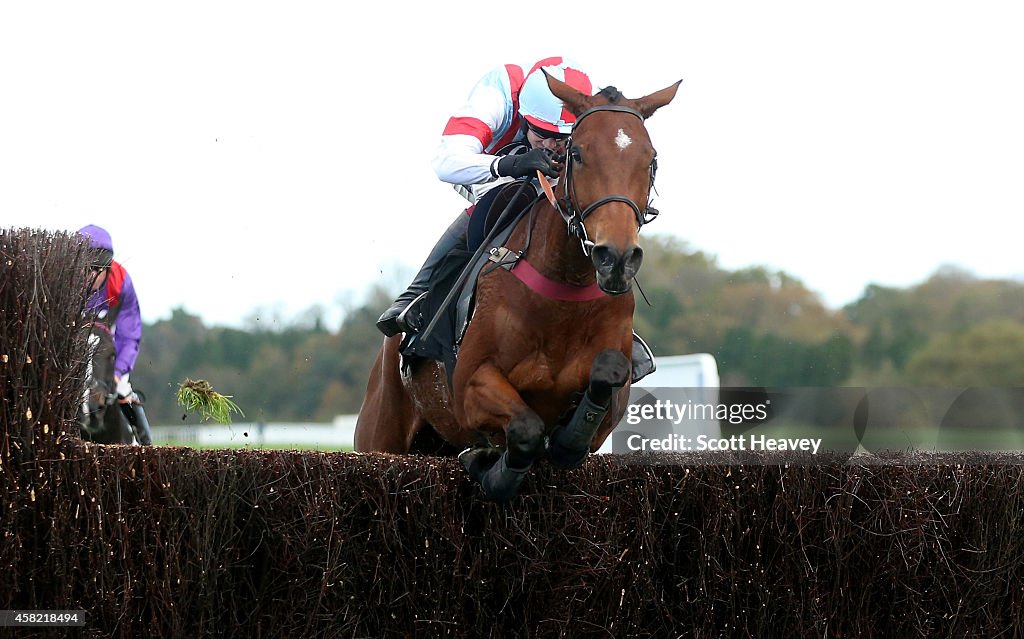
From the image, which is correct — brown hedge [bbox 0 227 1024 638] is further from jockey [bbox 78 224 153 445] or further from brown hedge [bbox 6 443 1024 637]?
jockey [bbox 78 224 153 445]

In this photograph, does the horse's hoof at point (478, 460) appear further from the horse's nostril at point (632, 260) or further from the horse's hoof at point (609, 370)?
the horse's nostril at point (632, 260)

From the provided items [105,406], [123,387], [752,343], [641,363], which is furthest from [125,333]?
[752,343]

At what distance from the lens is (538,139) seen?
493cm

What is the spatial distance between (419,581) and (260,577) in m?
0.53

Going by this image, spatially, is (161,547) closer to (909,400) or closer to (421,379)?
(421,379)

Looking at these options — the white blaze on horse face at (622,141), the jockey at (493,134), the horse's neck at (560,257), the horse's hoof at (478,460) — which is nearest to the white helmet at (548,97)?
the jockey at (493,134)

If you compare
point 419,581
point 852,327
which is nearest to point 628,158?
point 419,581

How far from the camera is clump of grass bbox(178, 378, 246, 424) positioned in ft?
18.0

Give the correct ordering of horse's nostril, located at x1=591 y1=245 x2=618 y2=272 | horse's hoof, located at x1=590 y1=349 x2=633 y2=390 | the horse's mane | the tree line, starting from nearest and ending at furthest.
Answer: horse's nostril, located at x1=591 y1=245 x2=618 y2=272
horse's hoof, located at x1=590 y1=349 x2=633 y2=390
the horse's mane
the tree line

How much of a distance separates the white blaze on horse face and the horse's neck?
0.47 m

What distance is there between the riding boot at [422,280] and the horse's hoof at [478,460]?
1001 mm

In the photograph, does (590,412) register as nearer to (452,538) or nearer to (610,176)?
(452,538)

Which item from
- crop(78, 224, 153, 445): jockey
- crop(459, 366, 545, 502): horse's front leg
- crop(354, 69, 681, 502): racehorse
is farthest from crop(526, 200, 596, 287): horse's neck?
crop(78, 224, 153, 445): jockey

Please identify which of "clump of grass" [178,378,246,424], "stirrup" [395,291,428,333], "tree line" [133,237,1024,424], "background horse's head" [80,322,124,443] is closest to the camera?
"stirrup" [395,291,428,333]
